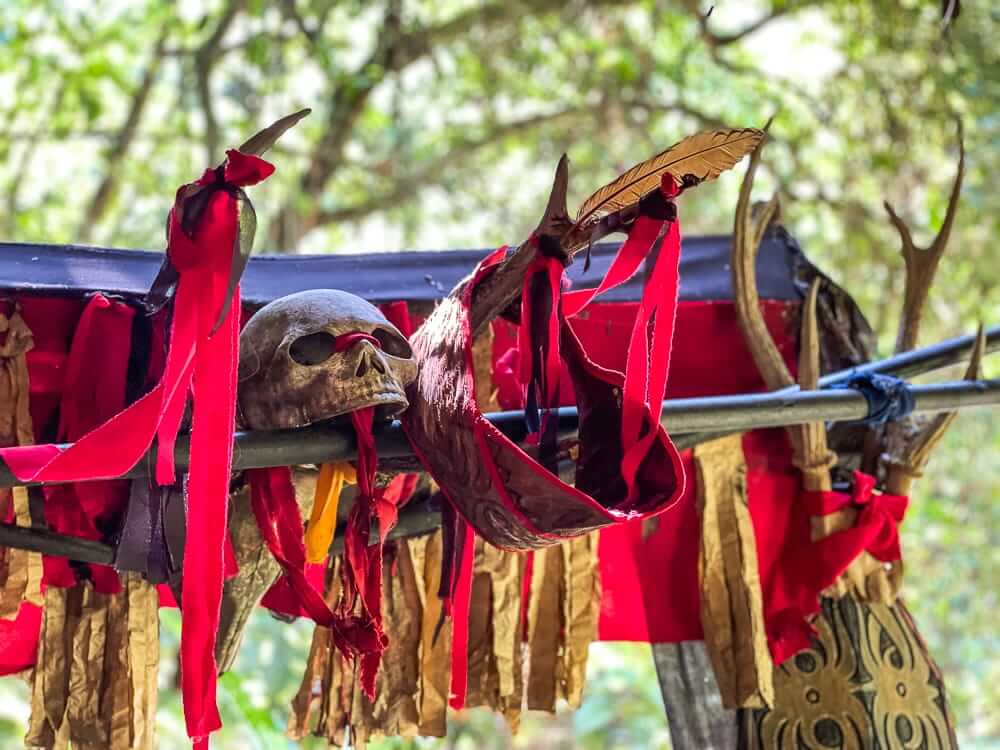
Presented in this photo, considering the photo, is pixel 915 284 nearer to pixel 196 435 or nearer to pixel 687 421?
pixel 687 421

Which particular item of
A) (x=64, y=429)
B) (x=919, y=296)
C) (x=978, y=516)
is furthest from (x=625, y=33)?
(x=64, y=429)

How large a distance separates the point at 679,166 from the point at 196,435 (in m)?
0.53

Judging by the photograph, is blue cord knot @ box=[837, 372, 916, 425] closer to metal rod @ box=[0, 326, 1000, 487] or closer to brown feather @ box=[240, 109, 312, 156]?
metal rod @ box=[0, 326, 1000, 487]

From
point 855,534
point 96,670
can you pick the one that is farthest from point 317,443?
point 855,534

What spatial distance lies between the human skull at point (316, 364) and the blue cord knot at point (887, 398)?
0.68 meters

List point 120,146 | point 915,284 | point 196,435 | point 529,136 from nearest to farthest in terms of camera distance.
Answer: point 196,435 → point 915,284 → point 120,146 → point 529,136

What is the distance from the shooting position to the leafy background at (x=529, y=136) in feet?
13.6

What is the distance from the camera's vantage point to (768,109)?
192 inches

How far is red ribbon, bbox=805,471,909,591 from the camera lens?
1826 mm

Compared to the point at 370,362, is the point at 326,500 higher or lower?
lower

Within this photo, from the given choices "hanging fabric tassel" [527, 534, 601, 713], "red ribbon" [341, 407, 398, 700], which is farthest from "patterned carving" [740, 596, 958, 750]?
"red ribbon" [341, 407, 398, 700]

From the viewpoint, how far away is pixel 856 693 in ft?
5.96

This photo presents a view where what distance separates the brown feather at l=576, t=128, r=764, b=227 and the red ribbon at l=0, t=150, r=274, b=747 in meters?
0.36

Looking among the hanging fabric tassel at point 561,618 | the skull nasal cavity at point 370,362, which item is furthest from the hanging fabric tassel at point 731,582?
the skull nasal cavity at point 370,362
